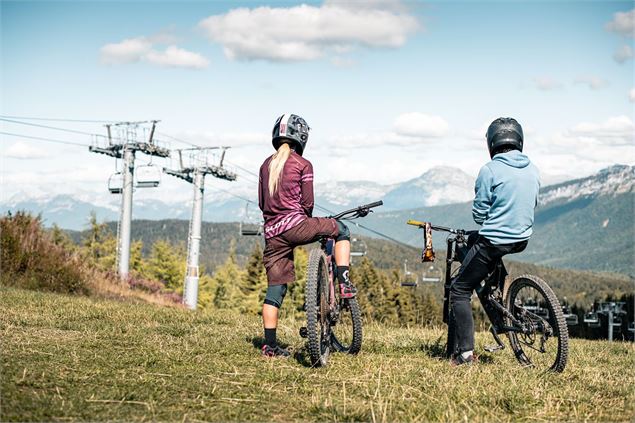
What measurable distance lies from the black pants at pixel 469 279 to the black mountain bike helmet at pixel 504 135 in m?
1.08

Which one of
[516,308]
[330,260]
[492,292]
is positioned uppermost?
[330,260]

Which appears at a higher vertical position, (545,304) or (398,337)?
(545,304)

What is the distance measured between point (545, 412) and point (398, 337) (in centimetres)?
482

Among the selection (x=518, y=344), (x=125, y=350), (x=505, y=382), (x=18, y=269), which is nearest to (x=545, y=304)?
(x=518, y=344)

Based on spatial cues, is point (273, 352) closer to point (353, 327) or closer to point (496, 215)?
point (353, 327)

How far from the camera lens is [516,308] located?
7883 millimetres

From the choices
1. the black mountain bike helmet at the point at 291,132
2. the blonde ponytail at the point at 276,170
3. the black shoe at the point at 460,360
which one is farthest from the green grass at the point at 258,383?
the black mountain bike helmet at the point at 291,132

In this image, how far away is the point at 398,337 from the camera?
989cm

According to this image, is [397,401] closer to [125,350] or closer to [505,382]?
[505,382]

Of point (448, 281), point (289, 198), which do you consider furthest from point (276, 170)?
point (448, 281)

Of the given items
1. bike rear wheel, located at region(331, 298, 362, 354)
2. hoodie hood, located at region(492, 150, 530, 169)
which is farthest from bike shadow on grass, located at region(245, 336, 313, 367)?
hoodie hood, located at region(492, 150, 530, 169)

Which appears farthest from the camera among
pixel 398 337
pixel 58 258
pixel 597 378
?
pixel 58 258

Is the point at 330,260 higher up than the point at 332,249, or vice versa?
the point at 332,249

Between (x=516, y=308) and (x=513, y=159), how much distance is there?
1845 mm
